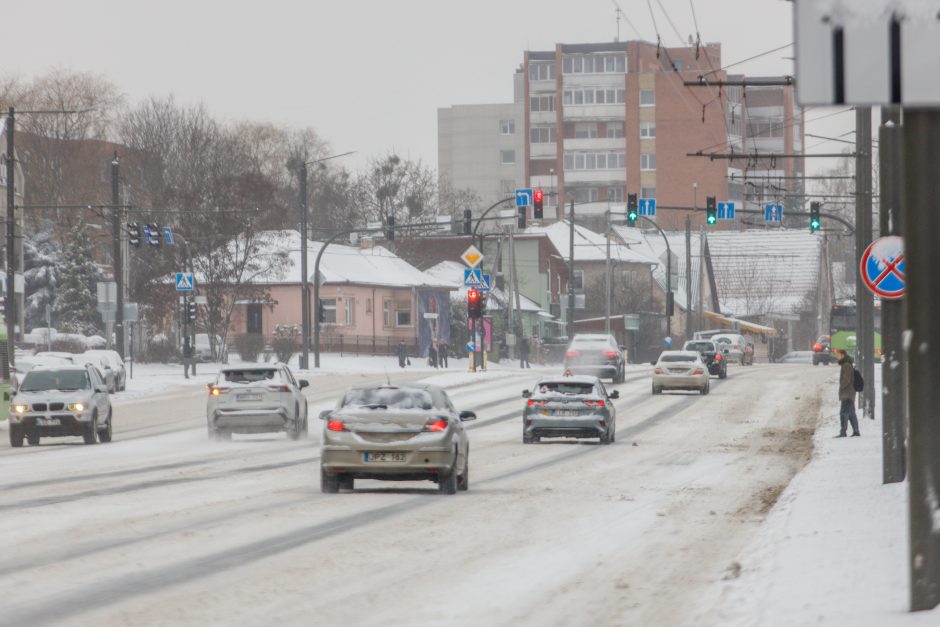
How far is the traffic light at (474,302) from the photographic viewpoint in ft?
212

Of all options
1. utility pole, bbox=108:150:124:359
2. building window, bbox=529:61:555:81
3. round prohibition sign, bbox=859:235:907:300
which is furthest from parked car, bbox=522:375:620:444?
building window, bbox=529:61:555:81

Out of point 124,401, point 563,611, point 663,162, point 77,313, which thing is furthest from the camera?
point 663,162

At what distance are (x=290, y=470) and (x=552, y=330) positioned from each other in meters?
102

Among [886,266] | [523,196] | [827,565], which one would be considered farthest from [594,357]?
[827,565]

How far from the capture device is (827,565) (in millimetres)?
13766

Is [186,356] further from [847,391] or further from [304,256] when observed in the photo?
[847,391]

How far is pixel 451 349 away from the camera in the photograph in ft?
342

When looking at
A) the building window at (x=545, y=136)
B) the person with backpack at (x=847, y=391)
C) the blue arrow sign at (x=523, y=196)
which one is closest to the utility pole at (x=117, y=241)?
the blue arrow sign at (x=523, y=196)

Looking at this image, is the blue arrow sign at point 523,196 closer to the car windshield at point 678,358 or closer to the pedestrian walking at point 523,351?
the car windshield at point 678,358

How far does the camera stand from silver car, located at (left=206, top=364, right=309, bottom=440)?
35.9 meters

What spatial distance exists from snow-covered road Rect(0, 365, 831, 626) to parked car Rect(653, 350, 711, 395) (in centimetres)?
2043

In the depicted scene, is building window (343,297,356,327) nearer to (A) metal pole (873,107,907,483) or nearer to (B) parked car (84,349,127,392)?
(B) parked car (84,349,127,392)

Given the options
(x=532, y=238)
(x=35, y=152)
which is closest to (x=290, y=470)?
(x=35, y=152)

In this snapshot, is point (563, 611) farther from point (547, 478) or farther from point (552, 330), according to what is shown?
point (552, 330)
